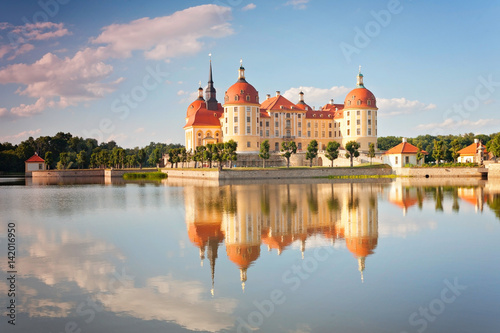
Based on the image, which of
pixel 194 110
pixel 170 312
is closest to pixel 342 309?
pixel 170 312

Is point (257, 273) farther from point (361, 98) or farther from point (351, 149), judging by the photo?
point (361, 98)

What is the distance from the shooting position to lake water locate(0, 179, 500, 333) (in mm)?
8109

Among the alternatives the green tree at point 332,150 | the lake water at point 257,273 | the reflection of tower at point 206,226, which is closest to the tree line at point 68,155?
the green tree at point 332,150

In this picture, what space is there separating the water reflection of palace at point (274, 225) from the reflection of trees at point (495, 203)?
17.9 ft

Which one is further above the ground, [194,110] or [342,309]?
[194,110]

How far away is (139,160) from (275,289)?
70168 mm

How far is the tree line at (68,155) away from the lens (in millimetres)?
79062

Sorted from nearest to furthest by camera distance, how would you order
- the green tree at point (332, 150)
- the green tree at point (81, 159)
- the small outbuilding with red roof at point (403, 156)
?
the green tree at point (332, 150) < the small outbuilding with red roof at point (403, 156) < the green tree at point (81, 159)

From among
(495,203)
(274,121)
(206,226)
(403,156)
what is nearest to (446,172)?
(403,156)

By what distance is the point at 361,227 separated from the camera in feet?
55.7

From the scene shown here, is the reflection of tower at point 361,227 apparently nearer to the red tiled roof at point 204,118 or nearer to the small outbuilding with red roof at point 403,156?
the small outbuilding with red roof at point 403,156

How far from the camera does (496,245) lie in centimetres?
1384

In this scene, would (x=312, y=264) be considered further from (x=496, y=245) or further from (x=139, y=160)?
(x=139, y=160)

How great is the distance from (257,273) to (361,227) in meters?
7.19
